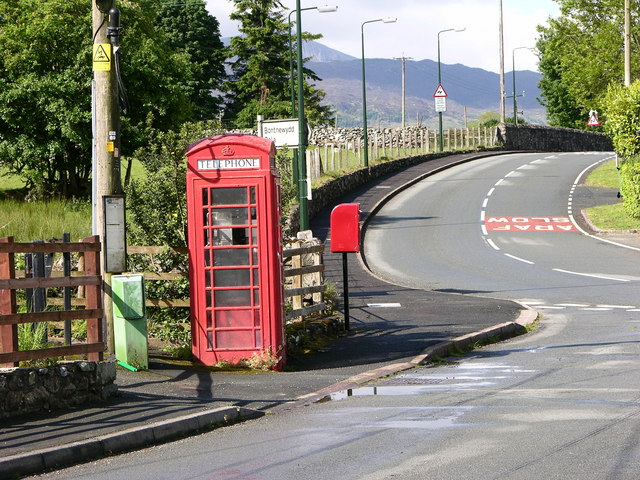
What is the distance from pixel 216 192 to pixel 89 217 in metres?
14.8

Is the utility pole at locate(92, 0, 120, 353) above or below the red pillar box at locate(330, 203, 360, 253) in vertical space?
above

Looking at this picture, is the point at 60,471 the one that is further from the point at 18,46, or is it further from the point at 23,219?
the point at 18,46

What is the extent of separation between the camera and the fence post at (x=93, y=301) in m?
9.91

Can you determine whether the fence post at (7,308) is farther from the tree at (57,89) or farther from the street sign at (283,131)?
the tree at (57,89)

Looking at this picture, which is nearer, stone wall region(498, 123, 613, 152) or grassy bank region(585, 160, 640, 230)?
grassy bank region(585, 160, 640, 230)

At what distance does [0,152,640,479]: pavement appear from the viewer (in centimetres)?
771

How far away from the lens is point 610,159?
59.0 m

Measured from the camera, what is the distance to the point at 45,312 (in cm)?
941

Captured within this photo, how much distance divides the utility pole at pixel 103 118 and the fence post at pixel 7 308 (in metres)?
1.93

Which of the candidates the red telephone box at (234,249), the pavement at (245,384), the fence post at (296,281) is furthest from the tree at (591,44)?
the red telephone box at (234,249)

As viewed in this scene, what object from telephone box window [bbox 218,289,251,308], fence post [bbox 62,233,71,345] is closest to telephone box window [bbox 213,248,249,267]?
telephone box window [bbox 218,289,251,308]

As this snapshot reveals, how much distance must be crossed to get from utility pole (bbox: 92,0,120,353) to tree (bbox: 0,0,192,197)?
932 inches

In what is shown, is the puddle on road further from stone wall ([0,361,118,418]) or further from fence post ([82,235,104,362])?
fence post ([82,235,104,362])

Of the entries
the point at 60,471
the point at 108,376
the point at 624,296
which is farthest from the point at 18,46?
the point at 60,471
